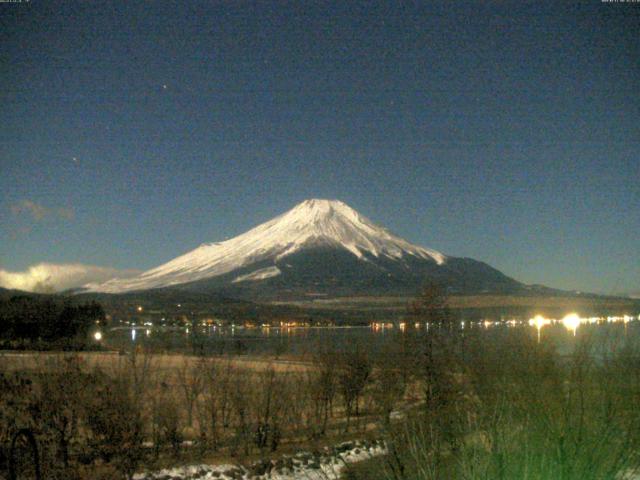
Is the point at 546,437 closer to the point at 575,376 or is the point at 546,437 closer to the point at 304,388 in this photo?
the point at 575,376

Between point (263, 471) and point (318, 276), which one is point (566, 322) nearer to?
point (263, 471)

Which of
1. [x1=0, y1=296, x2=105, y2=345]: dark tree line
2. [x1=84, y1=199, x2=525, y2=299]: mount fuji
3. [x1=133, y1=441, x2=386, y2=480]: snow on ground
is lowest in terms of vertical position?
[x1=133, y1=441, x2=386, y2=480]: snow on ground

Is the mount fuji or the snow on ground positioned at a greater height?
the mount fuji

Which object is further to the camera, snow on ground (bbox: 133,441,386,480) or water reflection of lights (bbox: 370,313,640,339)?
snow on ground (bbox: 133,441,386,480)

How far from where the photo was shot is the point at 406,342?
1925 centimetres

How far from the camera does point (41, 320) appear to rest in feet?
149

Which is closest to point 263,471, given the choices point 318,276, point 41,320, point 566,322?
point 566,322

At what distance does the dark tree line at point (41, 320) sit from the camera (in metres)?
43.7

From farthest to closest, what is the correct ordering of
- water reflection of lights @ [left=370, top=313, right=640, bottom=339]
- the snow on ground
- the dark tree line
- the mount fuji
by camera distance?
the mount fuji < the dark tree line < the snow on ground < water reflection of lights @ [left=370, top=313, right=640, bottom=339]

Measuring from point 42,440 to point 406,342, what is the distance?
11.8m

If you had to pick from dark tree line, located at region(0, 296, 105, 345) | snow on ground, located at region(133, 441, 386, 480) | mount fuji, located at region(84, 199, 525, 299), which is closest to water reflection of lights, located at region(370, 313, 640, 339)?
snow on ground, located at region(133, 441, 386, 480)

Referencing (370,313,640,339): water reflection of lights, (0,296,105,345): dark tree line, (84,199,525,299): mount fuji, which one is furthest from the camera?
(84,199,525,299): mount fuji

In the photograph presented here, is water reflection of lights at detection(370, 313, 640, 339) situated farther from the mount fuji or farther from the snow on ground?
the mount fuji

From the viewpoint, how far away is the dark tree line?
43694 millimetres
